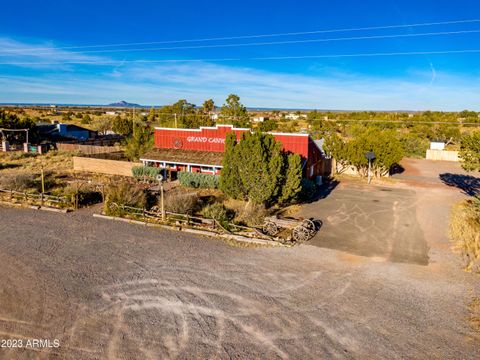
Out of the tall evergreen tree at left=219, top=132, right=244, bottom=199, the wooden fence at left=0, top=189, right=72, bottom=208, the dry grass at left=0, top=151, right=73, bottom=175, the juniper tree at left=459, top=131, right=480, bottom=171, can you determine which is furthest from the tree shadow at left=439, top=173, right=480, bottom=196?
the dry grass at left=0, top=151, right=73, bottom=175

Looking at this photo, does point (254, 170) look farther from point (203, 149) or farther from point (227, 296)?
point (203, 149)

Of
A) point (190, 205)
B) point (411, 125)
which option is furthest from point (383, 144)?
point (411, 125)

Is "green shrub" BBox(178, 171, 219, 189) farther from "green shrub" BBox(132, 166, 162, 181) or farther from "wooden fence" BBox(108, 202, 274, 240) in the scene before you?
"wooden fence" BBox(108, 202, 274, 240)

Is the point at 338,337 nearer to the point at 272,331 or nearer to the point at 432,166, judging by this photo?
the point at 272,331

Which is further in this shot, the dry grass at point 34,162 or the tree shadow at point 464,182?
the dry grass at point 34,162

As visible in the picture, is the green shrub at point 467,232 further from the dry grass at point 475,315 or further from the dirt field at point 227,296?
the dry grass at point 475,315

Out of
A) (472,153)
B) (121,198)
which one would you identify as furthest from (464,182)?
(121,198)

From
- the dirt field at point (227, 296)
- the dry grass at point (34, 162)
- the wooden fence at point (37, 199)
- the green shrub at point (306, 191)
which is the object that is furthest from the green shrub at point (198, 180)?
the dry grass at point (34, 162)
